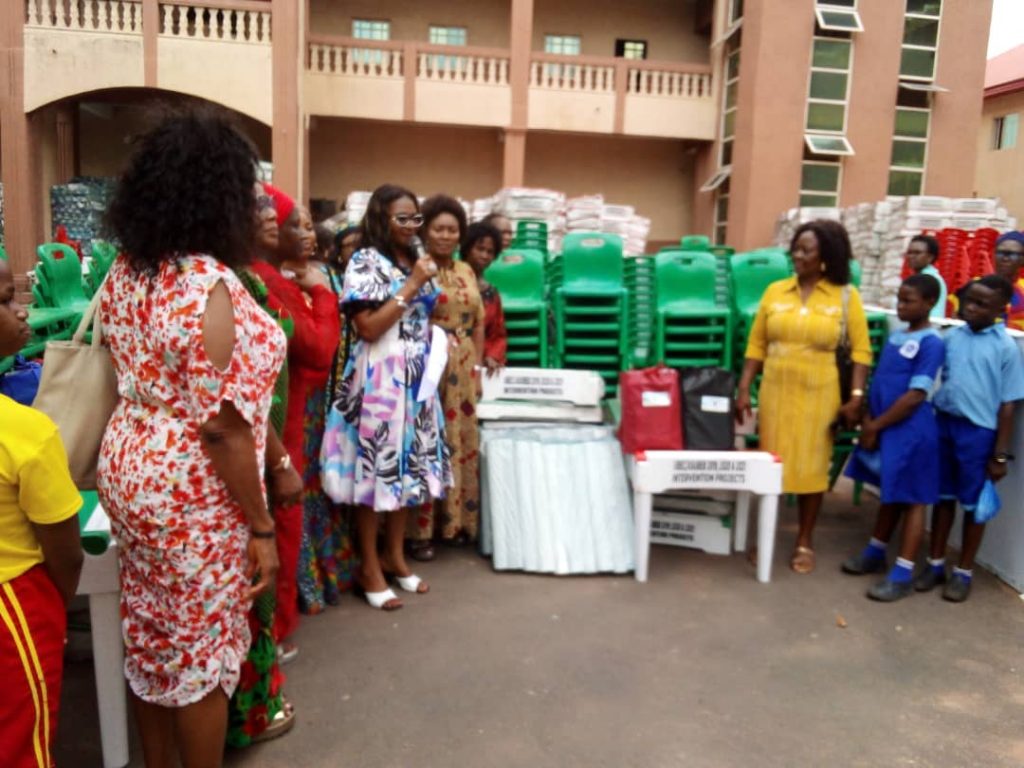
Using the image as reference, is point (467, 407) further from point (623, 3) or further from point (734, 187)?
point (623, 3)

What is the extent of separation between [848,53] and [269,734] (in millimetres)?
14122

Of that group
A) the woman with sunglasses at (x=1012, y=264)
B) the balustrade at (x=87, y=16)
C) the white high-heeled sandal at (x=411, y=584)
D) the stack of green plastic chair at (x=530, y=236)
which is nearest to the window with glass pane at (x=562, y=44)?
the balustrade at (x=87, y=16)

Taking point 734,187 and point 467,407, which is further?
point 734,187

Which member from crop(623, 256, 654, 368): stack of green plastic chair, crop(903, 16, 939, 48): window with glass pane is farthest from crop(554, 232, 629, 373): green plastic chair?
crop(903, 16, 939, 48): window with glass pane

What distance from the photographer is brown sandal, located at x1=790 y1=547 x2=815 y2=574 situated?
3.66m

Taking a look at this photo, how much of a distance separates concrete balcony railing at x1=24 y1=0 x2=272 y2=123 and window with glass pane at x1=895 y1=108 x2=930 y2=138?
10.5 meters

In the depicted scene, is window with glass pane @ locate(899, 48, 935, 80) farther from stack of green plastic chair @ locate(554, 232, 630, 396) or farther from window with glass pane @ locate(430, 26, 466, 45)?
stack of green plastic chair @ locate(554, 232, 630, 396)

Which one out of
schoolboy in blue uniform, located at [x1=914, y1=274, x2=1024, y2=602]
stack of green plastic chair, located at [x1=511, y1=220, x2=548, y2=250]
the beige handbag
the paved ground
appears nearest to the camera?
the beige handbag

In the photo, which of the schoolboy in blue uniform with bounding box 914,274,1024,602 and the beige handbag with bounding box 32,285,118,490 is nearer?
the beige handbag with bounding box 32,285,118,490

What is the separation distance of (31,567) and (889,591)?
3239mm

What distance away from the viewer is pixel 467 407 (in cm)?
364

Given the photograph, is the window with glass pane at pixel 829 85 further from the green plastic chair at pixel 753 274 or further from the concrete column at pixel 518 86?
the green plastic chair at pixel 753 274

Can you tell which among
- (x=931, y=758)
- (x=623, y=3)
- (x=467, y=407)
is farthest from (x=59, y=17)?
(x=931, y=758)

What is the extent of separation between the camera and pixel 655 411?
3.55 metres
